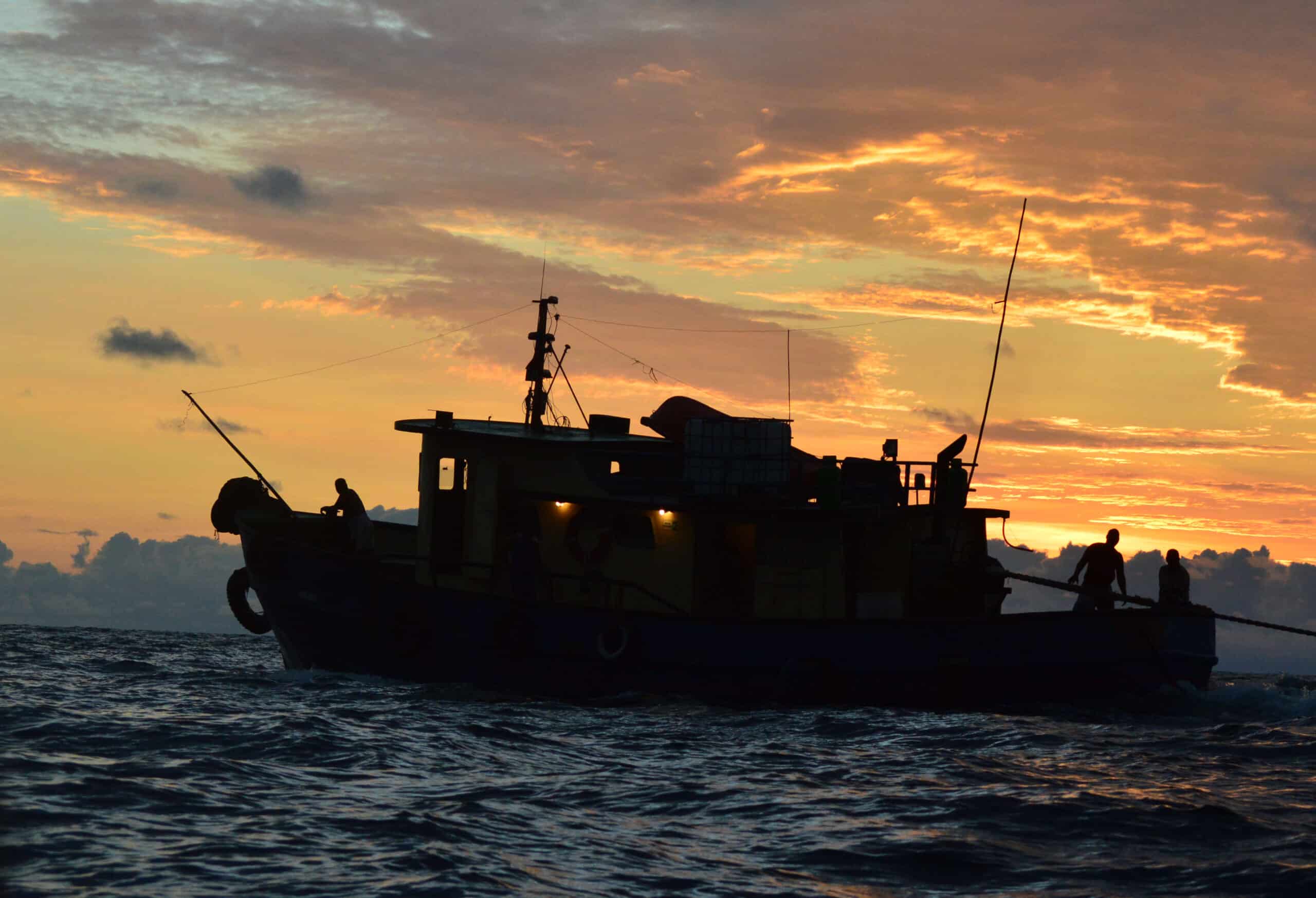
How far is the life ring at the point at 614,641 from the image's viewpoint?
19.3 metres

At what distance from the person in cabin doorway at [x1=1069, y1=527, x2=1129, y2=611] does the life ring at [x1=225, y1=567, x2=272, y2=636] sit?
14439 mm

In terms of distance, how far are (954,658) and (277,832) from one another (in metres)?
11.5

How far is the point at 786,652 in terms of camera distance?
19.1 metres

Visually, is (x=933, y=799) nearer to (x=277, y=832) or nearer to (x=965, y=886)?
(x=965, y=886)

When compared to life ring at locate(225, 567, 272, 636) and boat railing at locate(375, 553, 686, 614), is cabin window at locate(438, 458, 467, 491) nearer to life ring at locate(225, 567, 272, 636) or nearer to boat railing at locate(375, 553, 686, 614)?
boat railing at locate(375, 553, 686, 614)

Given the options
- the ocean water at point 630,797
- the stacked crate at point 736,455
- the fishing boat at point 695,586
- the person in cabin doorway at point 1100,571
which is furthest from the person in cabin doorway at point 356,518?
the person in cabin doorway at point 1100,571

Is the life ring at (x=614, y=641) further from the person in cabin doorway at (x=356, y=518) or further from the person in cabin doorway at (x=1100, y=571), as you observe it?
the person in cabin doorway at (x=1100, y=571)

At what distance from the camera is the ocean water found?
9.70 meters

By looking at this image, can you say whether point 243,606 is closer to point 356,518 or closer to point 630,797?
point 356,518

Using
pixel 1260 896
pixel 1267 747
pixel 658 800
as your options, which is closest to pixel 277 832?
pixel 658 800

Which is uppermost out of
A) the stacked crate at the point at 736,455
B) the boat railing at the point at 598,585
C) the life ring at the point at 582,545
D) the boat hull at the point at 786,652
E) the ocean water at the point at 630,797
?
the stacked crate at the point at 736,455

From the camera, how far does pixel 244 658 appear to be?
104 ft

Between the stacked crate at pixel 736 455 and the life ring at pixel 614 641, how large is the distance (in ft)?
7.98

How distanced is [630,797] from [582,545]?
27.7 ft
